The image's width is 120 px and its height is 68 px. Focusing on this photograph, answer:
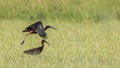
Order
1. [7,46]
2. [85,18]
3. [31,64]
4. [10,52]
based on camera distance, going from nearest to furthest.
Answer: [31,64], [10,52], [7,46], [85,18]

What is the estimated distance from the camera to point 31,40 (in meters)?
11.0

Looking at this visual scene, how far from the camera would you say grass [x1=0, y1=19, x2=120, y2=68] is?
26.3ft

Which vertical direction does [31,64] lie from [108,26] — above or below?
above

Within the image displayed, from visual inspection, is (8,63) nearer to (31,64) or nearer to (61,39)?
(31,64)

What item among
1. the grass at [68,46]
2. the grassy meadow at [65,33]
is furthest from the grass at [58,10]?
the grass at [68,46]

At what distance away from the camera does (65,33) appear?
12133mm

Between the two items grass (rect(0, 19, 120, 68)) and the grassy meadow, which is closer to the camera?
grass (rect(0, 19, 120, 68))

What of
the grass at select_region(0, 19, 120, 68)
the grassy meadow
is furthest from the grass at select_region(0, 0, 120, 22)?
the grass at select_region(0, 19, 120, 68)

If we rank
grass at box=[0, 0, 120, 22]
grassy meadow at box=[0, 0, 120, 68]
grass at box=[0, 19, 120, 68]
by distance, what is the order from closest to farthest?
grass at box=[0, 19, 120, 68]
grassy meadow at box=[0, 0, 120, 68]
grass at box=[0, 0, 120, 22]

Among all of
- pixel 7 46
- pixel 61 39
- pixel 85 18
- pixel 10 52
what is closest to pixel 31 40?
pixel 61 39

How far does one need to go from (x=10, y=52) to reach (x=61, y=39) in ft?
7.53

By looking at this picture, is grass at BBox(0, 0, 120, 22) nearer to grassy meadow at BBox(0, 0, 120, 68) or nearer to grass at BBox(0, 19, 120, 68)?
grassy meadow at BBox(0, 0, 120, 68)

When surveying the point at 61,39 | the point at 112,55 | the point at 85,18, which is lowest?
the point at 85,18

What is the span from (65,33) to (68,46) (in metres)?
1.96
